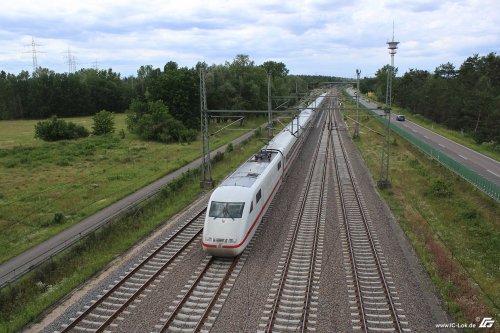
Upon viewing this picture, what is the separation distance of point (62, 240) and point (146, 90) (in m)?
72.3

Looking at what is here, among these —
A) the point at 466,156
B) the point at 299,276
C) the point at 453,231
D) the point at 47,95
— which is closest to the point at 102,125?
the point at 47,95

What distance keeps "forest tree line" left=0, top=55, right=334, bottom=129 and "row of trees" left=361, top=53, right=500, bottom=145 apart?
28654mm

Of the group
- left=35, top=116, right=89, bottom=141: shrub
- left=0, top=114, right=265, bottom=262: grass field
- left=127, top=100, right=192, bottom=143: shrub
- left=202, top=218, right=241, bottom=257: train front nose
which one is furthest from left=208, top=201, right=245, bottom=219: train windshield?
left=35, top=116, right=89, bottom=141: shrub

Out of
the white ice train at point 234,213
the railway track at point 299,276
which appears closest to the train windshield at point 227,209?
the white ice train at point 234,213

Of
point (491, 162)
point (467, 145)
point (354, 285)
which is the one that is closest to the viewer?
point (354, 285)

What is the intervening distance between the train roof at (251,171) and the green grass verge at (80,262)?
209 inches

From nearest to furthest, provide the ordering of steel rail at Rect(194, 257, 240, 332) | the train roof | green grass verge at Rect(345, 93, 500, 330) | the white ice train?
steel rail at Rect(194, 257, 240, 332)
green grass verge at Rect(345, 93, 500, 330)
the white ice train
the train roof

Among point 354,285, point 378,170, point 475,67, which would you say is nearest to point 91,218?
point 354,285

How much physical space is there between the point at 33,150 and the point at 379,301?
5374 centimetres

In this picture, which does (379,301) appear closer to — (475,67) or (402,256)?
(402,256)

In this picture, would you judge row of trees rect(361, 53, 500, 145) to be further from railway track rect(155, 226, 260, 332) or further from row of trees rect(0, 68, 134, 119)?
row of trees rect(0, 68, 134, 119)

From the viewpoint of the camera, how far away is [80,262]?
63.7ft

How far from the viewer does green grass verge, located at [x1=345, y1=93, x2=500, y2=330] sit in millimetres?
15461

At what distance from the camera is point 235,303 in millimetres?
15055
